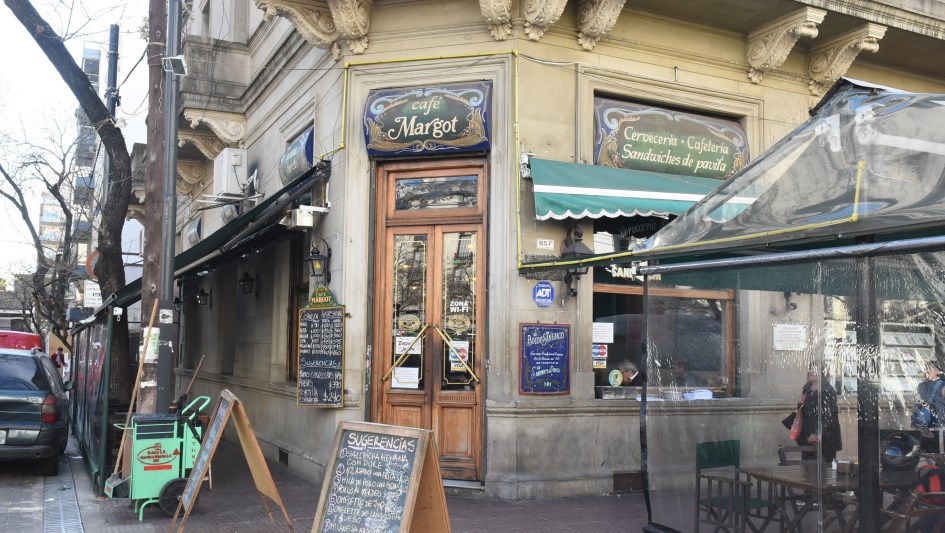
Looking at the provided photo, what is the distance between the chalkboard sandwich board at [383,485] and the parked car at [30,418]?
669 cm

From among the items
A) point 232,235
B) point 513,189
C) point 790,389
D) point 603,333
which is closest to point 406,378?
point 603,333

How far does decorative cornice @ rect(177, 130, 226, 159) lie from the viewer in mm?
16078

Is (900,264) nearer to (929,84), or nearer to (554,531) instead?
(554,531)

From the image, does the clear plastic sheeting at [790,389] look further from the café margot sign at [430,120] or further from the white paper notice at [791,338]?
the café margot sign at [430,120]

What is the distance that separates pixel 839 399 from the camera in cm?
535

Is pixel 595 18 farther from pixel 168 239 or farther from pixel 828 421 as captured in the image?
pixel 828 421

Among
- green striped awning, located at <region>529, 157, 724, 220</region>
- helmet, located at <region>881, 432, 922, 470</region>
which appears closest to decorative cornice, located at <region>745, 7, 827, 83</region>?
green striped awning, located at <region>529, 157, 724, 220</region>

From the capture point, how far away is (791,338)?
5930 millimetres

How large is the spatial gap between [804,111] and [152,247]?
9052 mm

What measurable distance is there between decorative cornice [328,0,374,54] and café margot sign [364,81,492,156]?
0.83 metres

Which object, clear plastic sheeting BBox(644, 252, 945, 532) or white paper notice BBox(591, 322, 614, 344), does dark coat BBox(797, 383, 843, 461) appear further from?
white paper notice BBox(591, 322, 614, 344)

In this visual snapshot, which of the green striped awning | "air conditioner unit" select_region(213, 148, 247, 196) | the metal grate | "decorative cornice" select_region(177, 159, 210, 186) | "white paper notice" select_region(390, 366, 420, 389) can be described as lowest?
the metal grate

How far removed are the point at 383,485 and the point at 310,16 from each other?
6868mm

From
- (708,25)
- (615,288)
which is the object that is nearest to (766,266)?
(615,288)
